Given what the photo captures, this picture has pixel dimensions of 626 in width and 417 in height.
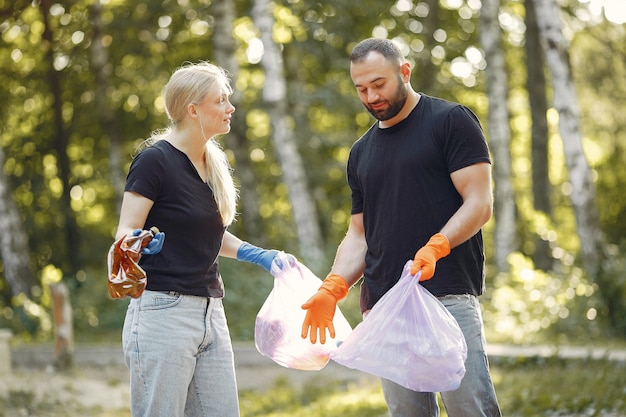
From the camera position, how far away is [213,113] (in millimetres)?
4297

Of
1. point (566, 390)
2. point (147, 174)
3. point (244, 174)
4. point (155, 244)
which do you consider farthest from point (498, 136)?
point (155, 244)

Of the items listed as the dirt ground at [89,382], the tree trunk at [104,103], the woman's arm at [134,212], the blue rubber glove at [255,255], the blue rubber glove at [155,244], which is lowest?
the dirt ground at [89,382]

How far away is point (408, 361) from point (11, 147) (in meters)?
21.2

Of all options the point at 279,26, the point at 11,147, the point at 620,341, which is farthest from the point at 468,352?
the point at 11,147

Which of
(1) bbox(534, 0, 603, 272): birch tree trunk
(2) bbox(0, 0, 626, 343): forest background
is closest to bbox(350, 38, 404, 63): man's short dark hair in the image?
(2) bbox(0, 0, 626, 343): forest background

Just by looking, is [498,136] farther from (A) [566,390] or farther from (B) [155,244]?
(B) [155,244]

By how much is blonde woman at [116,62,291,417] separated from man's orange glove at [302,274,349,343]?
0.35m

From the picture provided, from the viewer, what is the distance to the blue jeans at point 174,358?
13.4 feet

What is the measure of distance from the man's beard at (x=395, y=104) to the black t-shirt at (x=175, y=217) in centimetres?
77

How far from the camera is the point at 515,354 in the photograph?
10.3 m

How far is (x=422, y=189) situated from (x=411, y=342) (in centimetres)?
59

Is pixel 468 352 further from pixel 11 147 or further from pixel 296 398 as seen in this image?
pixel 11 147

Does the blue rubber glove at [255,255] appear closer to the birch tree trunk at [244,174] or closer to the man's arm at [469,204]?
the man's arm at [469,204]

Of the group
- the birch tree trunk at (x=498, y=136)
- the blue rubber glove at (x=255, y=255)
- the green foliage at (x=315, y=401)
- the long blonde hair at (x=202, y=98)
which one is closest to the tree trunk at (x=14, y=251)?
the birch tree trunk at (x=498, y=136)
